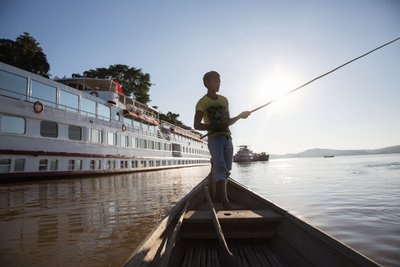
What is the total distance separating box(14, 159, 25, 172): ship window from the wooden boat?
14664 millimetres

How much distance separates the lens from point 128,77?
Answer: 53.2m

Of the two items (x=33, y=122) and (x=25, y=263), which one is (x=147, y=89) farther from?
(x=25, y=263)

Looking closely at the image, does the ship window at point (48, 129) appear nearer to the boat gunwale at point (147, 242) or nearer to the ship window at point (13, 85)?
the ship window at point (13, 85)

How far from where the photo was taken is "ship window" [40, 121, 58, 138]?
1577 centimetres

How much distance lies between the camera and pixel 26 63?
38625 mm

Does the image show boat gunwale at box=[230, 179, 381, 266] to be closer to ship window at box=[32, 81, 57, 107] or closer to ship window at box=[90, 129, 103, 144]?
ship window at box=[32, 81, 57, 107]

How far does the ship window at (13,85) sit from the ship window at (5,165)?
143 inches

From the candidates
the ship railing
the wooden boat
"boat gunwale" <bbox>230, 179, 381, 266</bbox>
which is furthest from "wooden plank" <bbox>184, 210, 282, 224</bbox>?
the ship railing

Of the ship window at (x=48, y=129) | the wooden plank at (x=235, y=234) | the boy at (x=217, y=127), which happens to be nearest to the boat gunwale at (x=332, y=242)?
the wooden plank at (x=235, y=234)

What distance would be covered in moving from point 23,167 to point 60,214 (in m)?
11.4

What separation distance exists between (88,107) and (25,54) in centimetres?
2785

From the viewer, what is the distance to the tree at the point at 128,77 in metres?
51.6

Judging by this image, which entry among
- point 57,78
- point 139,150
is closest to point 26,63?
point 57,78

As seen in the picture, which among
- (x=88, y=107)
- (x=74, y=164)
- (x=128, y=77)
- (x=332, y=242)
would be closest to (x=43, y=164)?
(x=74, y=164)
